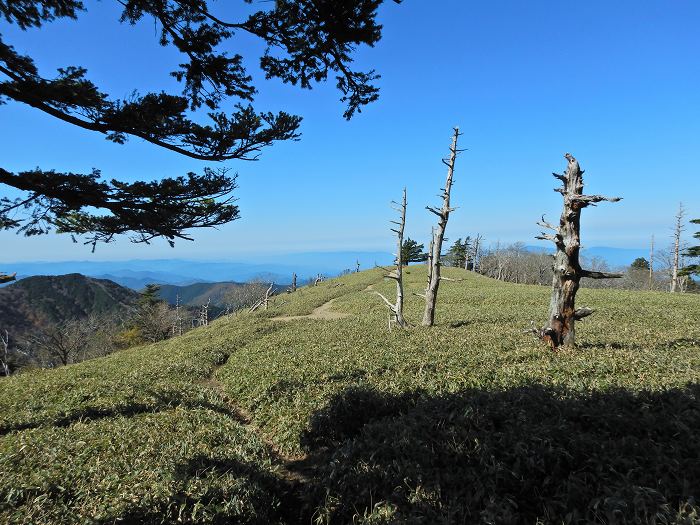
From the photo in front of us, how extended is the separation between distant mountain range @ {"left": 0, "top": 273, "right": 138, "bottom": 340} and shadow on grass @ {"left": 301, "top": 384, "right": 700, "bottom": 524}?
158 meters

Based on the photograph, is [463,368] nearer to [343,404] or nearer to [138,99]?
[343,404]

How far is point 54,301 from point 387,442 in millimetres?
210158

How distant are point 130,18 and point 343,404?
29.4 feet

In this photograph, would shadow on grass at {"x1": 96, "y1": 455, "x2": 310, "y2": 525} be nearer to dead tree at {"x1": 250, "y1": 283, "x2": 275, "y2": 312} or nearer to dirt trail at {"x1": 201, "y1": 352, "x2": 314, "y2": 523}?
dirt trail at {"x1": 201, "y1": 352, "x2": 314, "y2": 523}

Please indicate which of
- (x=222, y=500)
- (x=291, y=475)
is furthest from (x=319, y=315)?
(x=222, y=500)

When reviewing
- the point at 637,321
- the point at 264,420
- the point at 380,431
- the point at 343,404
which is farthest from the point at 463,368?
the point at 637,321

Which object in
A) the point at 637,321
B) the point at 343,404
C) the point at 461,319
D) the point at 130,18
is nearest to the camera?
the point at 130,18

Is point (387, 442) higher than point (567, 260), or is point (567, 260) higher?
point (567, 260)

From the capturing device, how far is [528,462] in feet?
16.6

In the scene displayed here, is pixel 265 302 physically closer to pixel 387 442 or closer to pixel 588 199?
pixel 588 199

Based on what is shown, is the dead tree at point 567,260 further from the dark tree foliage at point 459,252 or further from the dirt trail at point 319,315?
the dark tree foliage at point 459,252

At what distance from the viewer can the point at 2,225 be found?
670 cm

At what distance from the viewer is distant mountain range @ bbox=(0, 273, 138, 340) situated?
13988 centimetres

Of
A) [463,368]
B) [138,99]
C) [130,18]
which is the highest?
[130,18]
